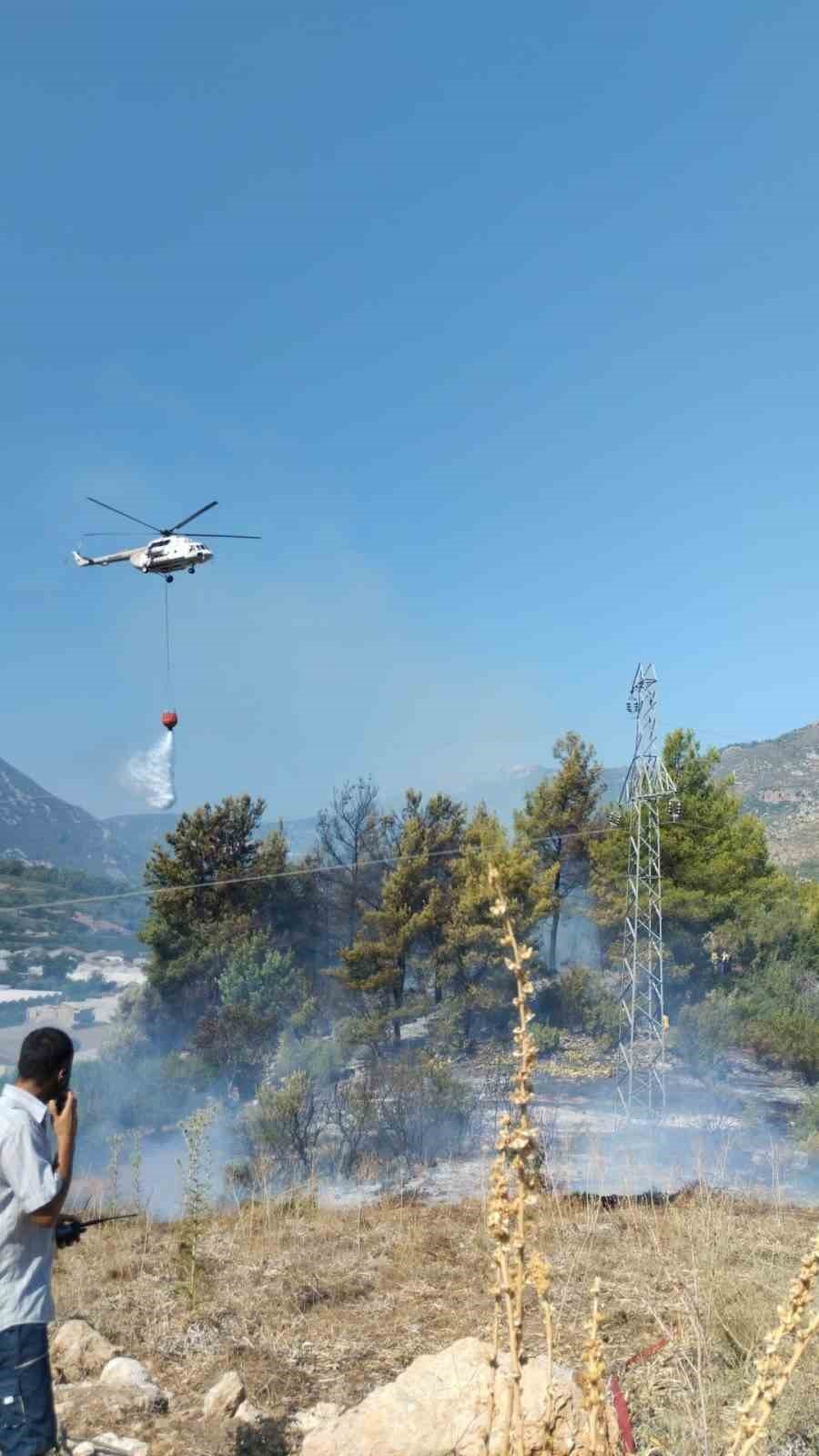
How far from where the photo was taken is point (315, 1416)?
4.42m

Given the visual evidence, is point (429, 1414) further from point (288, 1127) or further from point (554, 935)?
point (554, 935)

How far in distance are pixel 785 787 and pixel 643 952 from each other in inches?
2397

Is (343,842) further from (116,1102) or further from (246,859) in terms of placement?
(116,1102)

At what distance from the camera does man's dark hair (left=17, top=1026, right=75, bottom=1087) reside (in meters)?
3.27

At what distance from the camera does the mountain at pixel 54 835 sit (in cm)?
2491

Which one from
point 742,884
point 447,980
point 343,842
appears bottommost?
point 447,980

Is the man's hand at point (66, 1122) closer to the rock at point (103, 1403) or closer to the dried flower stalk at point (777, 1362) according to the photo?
the rock at point (103, 1403)

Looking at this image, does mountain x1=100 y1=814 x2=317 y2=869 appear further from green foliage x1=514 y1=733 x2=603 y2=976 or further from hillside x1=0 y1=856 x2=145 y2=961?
green foliage x1=514 y1=733 x2=603 y2=976

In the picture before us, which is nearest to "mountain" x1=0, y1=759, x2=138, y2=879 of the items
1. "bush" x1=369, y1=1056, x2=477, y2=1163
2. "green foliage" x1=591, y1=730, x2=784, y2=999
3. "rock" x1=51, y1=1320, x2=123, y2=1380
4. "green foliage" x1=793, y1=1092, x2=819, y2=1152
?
"bush" x1=369, y1=1056, x2=477, y2=1163

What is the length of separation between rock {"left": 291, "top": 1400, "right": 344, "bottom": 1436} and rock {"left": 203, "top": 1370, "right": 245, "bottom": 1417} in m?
0.27

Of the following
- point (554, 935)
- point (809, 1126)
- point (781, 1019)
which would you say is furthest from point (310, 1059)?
point (781, 1019)

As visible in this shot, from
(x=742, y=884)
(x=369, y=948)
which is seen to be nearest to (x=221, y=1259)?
(x=369, y=948)

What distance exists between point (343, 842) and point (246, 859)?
2.63m

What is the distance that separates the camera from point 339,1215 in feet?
27.8
